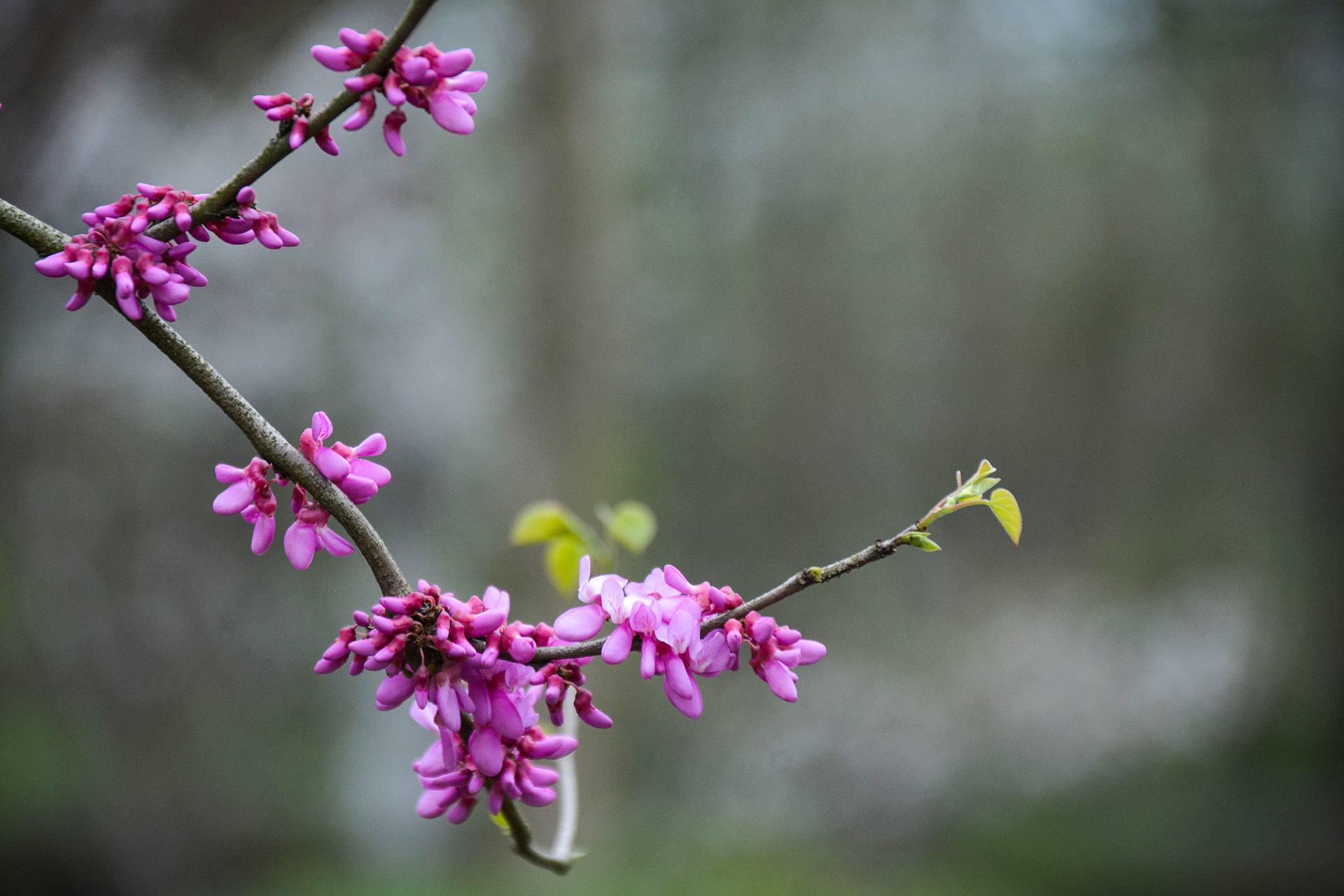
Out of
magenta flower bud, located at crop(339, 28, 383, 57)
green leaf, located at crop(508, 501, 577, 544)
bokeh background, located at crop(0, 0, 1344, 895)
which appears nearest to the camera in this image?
magenta flower bud, located at crop(339, 28, 383, 57)

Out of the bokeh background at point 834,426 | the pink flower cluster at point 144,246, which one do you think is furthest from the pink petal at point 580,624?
the bokeh background at point 834,426

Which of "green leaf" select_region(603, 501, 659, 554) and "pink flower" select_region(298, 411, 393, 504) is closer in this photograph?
"pink flower" select_region(298, 411, 393, 504)

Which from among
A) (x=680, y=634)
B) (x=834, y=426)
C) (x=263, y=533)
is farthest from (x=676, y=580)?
(x=834, y=426)

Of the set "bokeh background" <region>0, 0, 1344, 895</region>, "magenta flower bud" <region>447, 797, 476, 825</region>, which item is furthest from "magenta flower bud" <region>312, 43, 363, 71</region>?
"bokeh background" <region>0, 0, 1344, 895</region>

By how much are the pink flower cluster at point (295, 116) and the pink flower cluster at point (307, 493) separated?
0.07 metres

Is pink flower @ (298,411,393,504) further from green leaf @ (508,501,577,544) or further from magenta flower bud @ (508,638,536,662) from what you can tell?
green leaf @ (508,501,577,544)

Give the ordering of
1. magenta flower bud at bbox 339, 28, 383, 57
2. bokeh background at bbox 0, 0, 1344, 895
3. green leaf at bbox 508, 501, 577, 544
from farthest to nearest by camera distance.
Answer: bokeh background at bbox 0, 0, 1344, 895 → green leaf at bbox 508, 501, 577, 544 → magenta flower bud at bbox 339, 28, 383, 57

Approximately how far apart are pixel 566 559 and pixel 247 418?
26cm

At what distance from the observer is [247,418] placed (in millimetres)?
224

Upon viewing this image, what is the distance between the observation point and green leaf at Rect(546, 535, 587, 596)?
0.47 metres

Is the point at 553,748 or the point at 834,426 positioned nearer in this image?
the point at 553,748

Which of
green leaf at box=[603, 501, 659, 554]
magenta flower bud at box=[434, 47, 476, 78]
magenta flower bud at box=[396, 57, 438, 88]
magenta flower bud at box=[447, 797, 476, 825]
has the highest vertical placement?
green leaf at box=[603, 501, 659, 554]

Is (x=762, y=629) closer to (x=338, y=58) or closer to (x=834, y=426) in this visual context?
(x=338, y=58)

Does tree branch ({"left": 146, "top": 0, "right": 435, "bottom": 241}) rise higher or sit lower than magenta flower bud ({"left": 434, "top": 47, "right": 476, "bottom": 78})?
lower
